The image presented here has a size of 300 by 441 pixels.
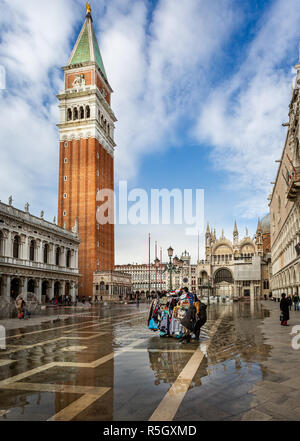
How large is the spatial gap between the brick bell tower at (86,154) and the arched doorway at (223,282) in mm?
28488

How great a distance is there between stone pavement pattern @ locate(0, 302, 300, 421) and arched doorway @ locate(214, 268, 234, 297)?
74018mm

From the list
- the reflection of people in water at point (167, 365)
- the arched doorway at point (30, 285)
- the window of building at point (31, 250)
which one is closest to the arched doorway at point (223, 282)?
the arched doorway at point (30, 285)

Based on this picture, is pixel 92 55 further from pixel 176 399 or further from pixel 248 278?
pixel 176 399

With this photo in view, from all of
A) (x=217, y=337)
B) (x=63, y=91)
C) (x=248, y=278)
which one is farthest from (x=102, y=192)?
(x=217, y=337)

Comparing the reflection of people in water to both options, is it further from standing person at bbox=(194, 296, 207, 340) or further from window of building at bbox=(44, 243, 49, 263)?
window of building at bbox=(44, 243, 49, 263)

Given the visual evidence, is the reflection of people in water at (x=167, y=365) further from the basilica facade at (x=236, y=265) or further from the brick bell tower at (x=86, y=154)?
the basilica facade at (x=236, y=265)

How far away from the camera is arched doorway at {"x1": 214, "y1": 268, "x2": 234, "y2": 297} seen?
270ft

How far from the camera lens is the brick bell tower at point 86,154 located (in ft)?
205

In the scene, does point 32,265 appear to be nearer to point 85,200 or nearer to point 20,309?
point 20,309

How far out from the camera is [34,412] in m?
4.76

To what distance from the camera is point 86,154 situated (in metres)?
65.8

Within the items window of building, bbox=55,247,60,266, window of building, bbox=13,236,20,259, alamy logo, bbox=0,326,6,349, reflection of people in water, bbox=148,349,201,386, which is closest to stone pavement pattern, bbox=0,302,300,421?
reflection of people in water, bbox=148,349,201,386

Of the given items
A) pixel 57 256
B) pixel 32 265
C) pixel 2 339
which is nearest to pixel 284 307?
pixel 2 339

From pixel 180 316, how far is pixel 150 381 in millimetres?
5301
